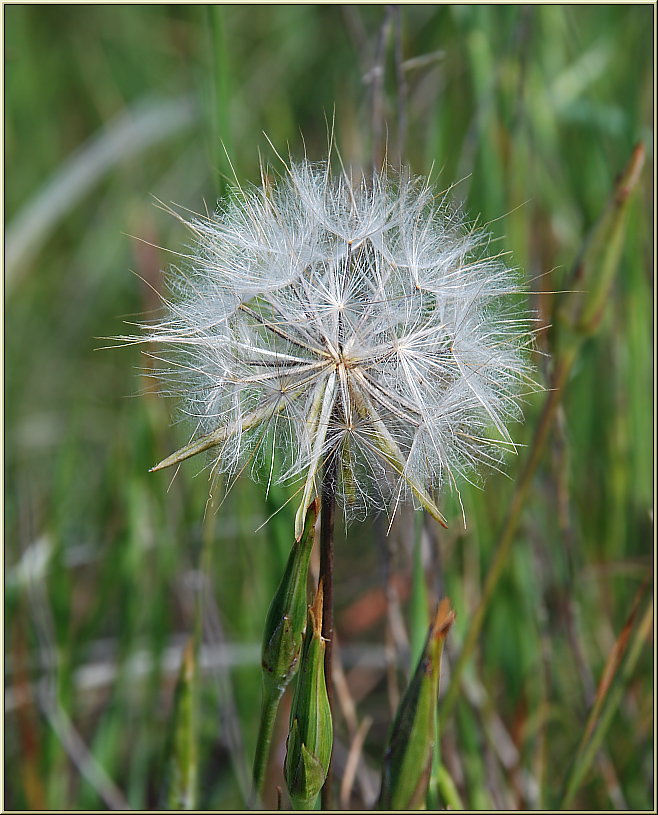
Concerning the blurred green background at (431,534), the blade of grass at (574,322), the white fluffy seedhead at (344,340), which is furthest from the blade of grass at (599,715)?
the white fluffy seedhead at (344,340)

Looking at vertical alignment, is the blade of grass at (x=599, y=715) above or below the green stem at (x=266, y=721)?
below

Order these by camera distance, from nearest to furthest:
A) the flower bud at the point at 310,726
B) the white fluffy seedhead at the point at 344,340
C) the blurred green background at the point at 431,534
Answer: the flower bud at the point at 310,726 < the white fluffy seedhead at the point at 344,340 < the blurred green background at the point at 431,534

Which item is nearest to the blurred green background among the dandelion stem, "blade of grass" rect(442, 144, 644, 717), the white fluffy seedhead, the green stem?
"blade of grass" rect(442, 144, 644, 717)

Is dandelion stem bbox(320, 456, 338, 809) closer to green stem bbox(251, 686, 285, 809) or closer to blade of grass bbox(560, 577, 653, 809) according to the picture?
green stem bbox(251, 686, 285, 809)

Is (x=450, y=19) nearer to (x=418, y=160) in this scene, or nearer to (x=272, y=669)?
(x=418, y=160)

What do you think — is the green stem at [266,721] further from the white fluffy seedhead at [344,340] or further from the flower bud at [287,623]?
the white fluffy seedhead at [344,340]

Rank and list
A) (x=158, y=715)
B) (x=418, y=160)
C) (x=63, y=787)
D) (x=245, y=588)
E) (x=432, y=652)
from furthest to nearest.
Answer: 1. (x=418, y=160)
2. (x=158, y=715)
3. (x=245, y=588)
4. (x=63, y=787)
5. (x=432, y=652)

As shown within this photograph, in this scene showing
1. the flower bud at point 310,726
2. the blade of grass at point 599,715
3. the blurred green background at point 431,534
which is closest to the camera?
the flower bud at point 310,726

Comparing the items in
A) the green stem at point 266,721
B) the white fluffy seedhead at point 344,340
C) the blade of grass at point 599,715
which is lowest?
the blade of grass at point 599,715

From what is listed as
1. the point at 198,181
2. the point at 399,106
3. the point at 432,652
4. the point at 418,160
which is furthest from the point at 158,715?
the point at 198,181
